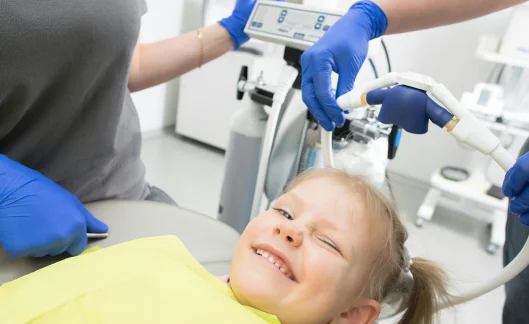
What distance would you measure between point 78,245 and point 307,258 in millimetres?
449

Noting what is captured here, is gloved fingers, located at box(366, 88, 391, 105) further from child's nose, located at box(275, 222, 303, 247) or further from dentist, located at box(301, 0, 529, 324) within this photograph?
child's nose, located at box(275, 222, 303, 247)

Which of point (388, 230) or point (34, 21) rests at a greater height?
point (34, 21)

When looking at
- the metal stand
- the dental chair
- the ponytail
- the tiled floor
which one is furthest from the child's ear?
the metal stand

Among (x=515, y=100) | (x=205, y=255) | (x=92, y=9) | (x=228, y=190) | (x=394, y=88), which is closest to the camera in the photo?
(x=394, y=88)

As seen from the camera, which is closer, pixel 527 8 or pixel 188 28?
pixel 527 8

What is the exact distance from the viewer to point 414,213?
8.39 ft

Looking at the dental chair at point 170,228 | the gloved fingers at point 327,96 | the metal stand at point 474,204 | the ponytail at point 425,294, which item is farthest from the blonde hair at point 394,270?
the metal stand at point 474,204

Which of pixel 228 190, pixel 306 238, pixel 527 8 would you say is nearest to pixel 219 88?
pixel 228 190

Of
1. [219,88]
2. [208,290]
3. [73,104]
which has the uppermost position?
[73,104]

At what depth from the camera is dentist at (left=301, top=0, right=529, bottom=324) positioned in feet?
2.90

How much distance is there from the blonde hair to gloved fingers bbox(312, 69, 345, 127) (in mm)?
118

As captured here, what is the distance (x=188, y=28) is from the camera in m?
3.01

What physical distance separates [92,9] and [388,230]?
0.71 meters

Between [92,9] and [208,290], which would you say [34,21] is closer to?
[92,9]
